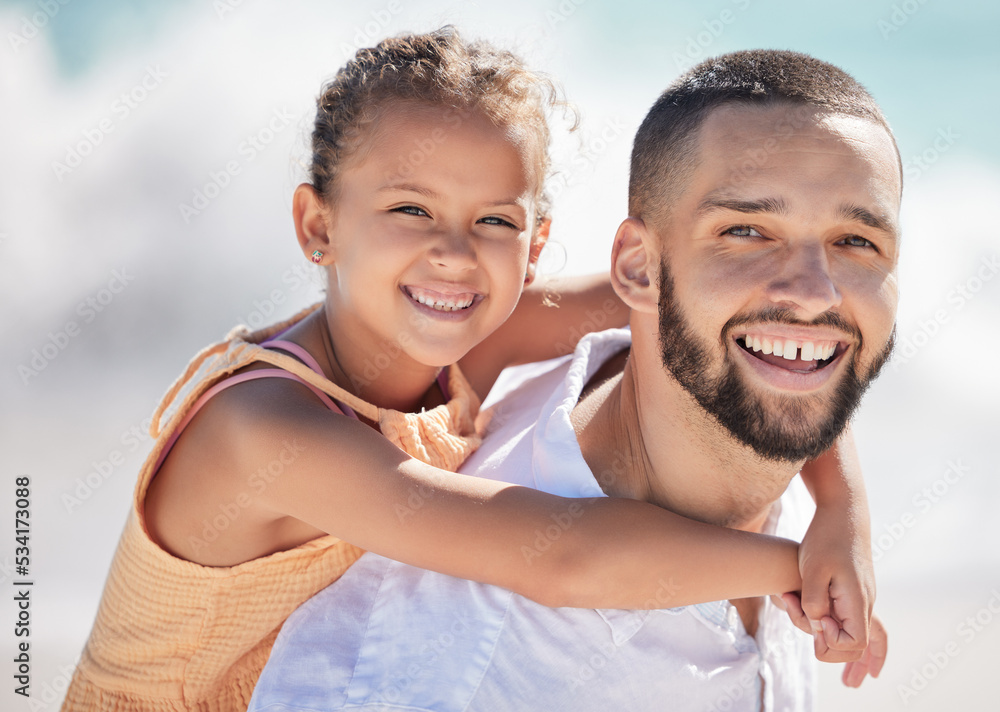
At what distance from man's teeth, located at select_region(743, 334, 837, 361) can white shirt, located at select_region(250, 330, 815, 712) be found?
0.50 m

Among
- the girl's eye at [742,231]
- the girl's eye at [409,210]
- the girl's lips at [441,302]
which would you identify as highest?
the girl's eye at [742,231]

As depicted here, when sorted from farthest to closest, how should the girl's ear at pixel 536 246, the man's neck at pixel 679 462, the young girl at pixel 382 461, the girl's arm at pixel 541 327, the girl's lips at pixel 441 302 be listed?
the girl's arm at pixel 541 327, the girl's ear at pixel 536 246, the girl's lips at pixel 441 302, the man's neck at pixel 679 462, the young girl at pixel 382 461

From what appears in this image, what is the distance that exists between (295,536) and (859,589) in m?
1.43

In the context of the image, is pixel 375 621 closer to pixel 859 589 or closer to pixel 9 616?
pixel 859 589

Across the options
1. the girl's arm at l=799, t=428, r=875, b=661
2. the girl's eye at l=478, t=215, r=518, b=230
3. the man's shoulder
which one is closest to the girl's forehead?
the girl's eye at l=478, t=215, r=518, b=230

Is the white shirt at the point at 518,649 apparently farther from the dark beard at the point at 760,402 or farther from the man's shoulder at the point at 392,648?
the dark beard at the point at 760,402

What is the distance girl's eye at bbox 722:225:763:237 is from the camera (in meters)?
2.01

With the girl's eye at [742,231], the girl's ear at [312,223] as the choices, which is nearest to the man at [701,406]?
the girl's eye at [742,231]

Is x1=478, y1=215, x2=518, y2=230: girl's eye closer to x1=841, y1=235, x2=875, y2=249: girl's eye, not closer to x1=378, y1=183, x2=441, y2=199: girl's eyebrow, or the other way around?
x1=378, y1=183, x2=441, y2=199: girl's eyebrow

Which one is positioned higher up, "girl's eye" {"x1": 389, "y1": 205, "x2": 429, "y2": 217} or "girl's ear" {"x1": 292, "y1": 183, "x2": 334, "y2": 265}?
"girl's eye" {"x1": 389, "y1": 205, "x2": 429, "y2": 217}

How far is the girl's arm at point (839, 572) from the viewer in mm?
1988

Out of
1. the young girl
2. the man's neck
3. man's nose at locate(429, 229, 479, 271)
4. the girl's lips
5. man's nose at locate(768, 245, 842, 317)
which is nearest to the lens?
man's nose at locate(768, 245, 842, 317)

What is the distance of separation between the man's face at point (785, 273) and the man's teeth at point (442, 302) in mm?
605

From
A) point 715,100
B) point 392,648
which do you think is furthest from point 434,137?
point 392,648
